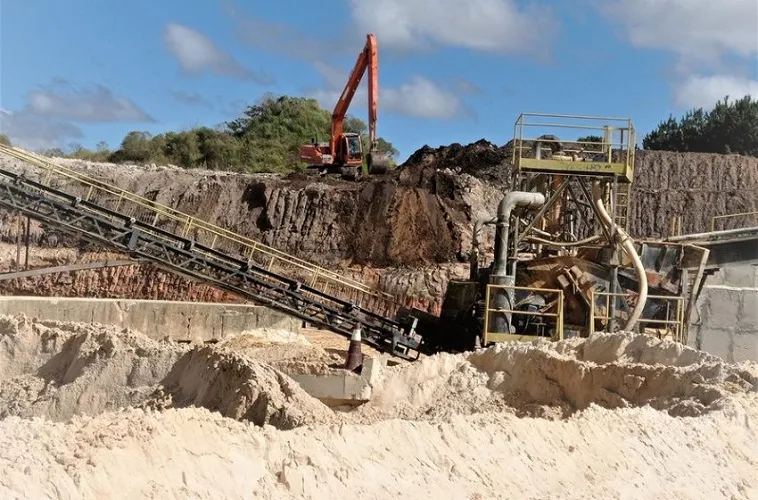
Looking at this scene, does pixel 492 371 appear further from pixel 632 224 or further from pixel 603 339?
pixel 632 224

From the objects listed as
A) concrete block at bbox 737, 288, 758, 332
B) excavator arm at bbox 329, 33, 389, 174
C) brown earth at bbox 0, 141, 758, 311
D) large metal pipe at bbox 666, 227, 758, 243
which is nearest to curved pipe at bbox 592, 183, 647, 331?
large metal pipe at bbox 666, 227, 758, 243

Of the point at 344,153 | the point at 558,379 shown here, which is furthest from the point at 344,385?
the point at 344,153

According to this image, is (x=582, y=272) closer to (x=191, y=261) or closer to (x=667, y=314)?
(x=667, y=314)

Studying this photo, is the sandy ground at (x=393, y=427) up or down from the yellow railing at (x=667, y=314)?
down

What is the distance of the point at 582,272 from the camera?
12.8 meters

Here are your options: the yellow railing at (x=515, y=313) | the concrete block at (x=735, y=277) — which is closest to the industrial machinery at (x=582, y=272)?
the yellow railing at (x=515, y=313)

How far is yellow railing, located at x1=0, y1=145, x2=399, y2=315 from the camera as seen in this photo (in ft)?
64.0

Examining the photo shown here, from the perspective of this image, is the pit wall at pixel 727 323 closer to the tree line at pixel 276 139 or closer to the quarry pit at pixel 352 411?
the quarry pit at pixel 352 411

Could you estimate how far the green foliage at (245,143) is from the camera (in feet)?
158

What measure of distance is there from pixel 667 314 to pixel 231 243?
58.1ft

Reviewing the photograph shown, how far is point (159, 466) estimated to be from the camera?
4.72 metres

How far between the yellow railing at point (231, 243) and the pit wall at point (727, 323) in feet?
25.9

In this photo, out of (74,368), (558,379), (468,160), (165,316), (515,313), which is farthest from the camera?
(468,160)

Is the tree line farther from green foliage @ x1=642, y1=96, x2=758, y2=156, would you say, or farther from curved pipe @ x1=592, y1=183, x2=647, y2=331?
curved pipe @ x1=592, y1=183, x2=647, y2=331
